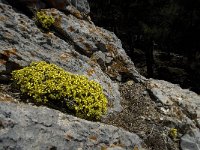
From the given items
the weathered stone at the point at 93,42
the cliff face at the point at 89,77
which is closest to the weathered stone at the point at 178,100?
the cliff face at the point at 89,77

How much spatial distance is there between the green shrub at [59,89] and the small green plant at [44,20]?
2027 millimetres

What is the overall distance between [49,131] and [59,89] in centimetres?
132

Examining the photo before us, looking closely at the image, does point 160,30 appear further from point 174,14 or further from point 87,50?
point 87,50

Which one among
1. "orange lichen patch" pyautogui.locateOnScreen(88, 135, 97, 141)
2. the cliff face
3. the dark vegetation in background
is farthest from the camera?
the dark vegetation in background

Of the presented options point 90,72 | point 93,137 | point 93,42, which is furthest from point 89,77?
point 93,137

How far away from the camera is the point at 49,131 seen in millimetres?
6832

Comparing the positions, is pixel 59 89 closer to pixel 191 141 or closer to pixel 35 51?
pixel 35 51

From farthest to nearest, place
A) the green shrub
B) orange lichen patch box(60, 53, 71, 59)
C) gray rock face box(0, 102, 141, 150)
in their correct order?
orange lichen patch box(60, 53, 71, 59)
the green shrub
gray rock face box(0, 102, 141, 150)

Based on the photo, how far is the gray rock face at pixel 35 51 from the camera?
8594 millimetres

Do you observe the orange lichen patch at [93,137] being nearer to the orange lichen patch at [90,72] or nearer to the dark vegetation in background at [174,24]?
the orange lichen patch at [90,72]

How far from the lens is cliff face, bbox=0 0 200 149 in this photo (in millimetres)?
6809

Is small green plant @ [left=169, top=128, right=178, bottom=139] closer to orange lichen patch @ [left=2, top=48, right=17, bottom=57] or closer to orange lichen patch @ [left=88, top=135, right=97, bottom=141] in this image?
orange lichen patch @ [left=88, top=135, right=97, bottom=141]

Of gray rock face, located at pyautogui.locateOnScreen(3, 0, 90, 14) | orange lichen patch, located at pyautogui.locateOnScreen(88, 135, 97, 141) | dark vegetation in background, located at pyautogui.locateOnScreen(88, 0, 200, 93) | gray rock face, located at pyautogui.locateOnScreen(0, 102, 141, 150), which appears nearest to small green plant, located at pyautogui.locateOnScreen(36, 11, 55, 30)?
gray rock face, located at pyautogui.locateOnScreen(3, 0, 90, 14)

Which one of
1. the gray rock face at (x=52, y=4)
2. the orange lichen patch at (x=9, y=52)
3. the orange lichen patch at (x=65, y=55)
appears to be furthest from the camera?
the gray rock face at (x=52, y=4)
